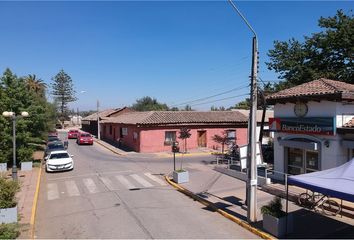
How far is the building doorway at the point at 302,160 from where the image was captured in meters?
16.6

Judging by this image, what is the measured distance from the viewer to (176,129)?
3459cm

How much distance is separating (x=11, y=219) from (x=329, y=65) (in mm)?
29827

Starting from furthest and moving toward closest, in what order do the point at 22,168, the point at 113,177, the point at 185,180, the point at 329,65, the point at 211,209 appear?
the point at 329,65 < the point at 22,168 < the point at 113,177 < the point at 185,180 < the point at 211,209

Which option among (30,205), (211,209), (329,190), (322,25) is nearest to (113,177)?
(30,205)

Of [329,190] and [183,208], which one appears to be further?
[183,208]

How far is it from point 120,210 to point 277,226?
6.30 m

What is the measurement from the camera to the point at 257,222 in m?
12.2

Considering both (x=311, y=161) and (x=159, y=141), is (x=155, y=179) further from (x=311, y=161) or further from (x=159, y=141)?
(x=159, y=141)

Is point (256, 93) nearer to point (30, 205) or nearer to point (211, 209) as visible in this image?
point (211, 209)

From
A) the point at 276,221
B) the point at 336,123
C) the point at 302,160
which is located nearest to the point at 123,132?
the point at 302,160

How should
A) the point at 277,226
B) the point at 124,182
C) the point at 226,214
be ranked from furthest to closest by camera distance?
1. the point at 124,182
2. the point at 226,214
3. the point at 277,226

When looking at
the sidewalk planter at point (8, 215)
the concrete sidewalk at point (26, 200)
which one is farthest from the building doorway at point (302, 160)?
the sidewalk planter at point (8, 215)

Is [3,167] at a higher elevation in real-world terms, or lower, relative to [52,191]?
higher

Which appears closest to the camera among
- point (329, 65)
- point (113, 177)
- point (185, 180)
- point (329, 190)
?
point (329, 190)
